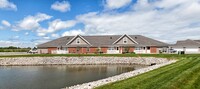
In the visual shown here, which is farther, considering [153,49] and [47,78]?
[153,49]

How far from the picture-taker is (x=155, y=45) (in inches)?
2222

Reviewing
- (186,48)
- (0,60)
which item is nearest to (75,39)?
(0,60)

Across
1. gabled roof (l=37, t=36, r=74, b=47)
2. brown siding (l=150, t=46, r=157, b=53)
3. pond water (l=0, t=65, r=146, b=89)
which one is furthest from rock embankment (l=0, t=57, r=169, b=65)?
gabled roof (l=37, t=36, r=74, b=47)

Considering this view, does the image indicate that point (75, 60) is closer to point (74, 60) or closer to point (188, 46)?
point (74, 60)

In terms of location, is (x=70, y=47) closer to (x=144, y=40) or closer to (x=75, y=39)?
(x=75, y=39)

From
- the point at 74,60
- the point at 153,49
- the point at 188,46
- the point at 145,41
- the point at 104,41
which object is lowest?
the point at 74,60

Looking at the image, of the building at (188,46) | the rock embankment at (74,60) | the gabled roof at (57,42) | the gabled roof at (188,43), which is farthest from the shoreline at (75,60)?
the gabled roof at (188,43)

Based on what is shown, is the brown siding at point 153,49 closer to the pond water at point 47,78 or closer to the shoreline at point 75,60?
the shoreline at point 75,60

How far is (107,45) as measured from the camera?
58531mm

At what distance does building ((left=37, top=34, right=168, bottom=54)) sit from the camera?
5722cm

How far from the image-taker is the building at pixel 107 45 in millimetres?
57219

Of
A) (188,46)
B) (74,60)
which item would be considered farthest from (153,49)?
(74,60)

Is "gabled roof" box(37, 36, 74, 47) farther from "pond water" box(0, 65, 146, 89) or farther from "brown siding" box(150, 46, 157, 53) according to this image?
"pond water" box(0, 65, 146, 89)

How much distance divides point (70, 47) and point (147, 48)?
2019 centimetres
